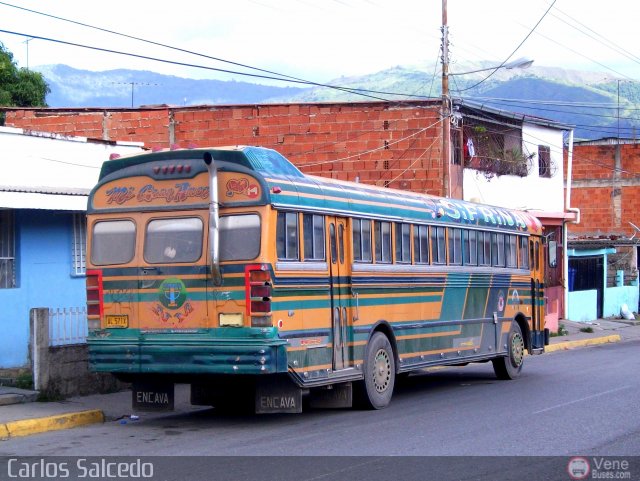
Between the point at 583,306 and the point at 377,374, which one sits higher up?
the point at 377,374

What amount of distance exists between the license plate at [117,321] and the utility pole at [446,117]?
45.0 feet

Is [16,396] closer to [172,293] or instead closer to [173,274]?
[172,293]

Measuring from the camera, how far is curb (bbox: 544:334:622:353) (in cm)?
2578

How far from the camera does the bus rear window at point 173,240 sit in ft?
37.5

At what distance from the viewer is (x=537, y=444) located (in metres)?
10.5

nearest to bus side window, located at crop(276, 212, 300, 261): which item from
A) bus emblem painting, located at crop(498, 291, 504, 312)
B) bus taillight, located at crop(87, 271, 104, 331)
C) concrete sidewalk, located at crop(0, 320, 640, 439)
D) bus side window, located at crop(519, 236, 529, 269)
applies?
bus taillight, located at crop(87, 271, 104, 331)

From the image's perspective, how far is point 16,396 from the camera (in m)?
12.9

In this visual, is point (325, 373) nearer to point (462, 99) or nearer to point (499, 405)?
point (499, 405)

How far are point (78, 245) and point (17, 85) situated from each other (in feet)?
62.2

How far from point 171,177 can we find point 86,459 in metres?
3.58

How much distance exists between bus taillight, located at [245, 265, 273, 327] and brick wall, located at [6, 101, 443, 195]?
47.6 ft

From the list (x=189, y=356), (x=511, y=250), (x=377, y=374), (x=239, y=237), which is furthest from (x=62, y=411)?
(x=511, y=250)

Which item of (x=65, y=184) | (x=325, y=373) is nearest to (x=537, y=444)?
(x=325, y=373)

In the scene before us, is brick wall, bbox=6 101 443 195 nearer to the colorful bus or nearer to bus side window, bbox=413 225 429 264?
bus side window, bbox=413 225 429 264
